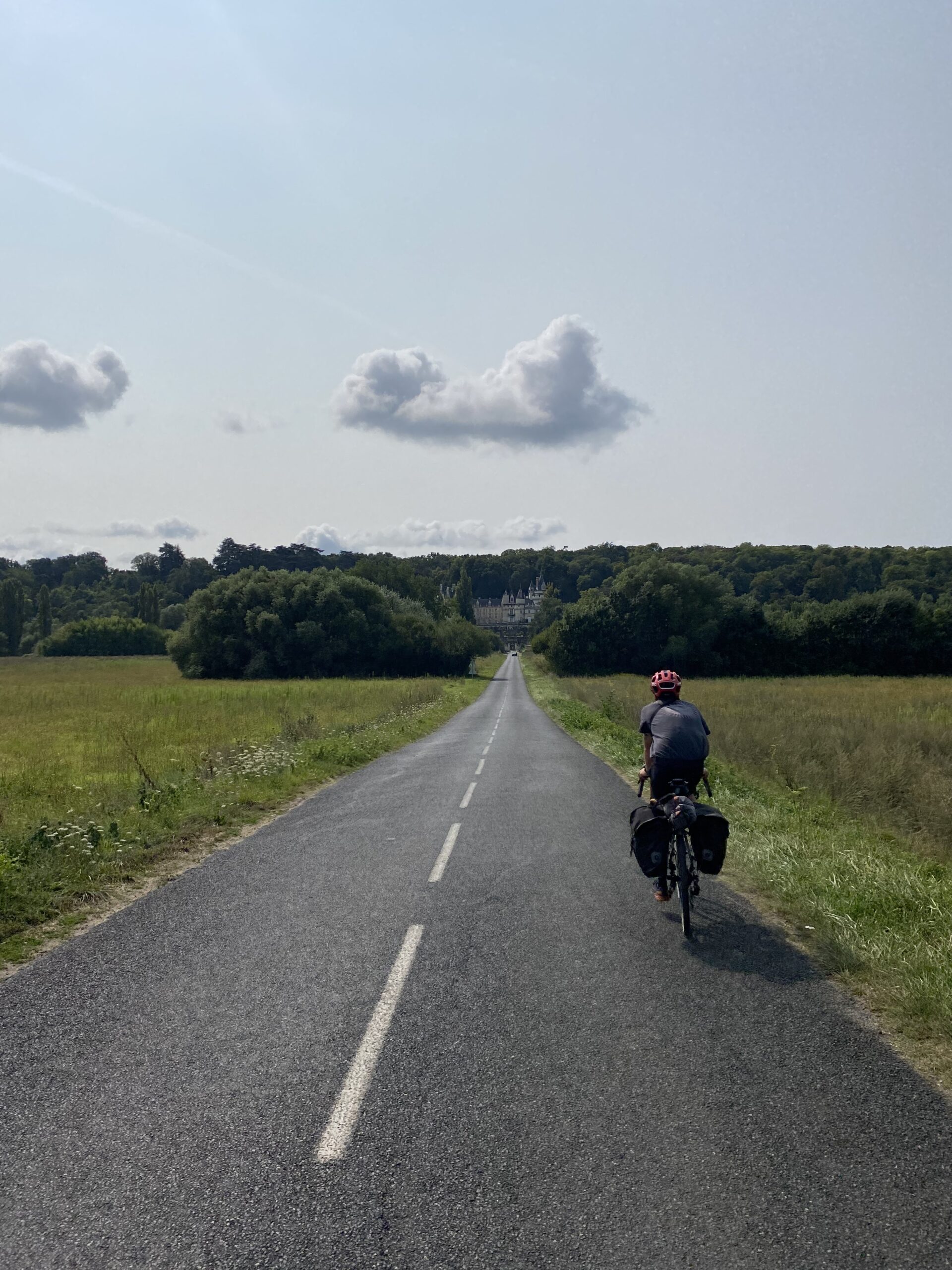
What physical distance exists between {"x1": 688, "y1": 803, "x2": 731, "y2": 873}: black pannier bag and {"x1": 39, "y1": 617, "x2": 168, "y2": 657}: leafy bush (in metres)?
115

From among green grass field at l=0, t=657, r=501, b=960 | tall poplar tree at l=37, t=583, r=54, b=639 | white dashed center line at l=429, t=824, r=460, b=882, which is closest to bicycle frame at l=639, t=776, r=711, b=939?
white dashed center line at l=429, t=824, r=460, b=882

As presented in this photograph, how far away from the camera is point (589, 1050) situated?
4.54 meters

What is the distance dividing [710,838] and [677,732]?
0.97 meters

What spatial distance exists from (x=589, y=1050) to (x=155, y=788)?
33.4 feet

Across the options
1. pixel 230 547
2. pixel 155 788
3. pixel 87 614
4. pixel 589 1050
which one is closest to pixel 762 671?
pixel 155 788

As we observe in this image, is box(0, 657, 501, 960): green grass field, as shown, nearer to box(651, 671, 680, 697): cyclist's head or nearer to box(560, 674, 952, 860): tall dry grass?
box(651, 671, 680, 697): cyclist's head

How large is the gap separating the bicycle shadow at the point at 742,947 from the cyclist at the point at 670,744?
1.60 ft

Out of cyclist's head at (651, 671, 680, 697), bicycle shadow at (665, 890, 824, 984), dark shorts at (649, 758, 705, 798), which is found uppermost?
cyclist's head at (651, 671, 680, 697)

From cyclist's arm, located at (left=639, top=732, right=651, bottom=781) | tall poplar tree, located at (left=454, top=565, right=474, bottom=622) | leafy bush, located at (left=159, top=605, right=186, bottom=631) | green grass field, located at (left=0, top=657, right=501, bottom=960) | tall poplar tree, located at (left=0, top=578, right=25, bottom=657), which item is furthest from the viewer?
tall poplar tree, located at (left=454, top=565, right=474, bottom=622)

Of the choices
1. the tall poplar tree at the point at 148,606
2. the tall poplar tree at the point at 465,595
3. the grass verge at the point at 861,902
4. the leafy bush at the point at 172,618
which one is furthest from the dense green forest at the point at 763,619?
the grass verge at the point at 861,902

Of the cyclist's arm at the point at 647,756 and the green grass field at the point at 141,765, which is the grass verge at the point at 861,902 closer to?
the cyclist's arm at the point at 647,756

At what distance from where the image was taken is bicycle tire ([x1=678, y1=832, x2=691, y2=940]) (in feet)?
21.5

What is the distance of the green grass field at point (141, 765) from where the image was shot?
27.6 ft

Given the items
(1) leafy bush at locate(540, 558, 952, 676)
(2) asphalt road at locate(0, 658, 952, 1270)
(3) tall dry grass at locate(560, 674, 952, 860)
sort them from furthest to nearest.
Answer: (1) leafy bush at locate(540, 558, 952, 676) → (3) tall dry grass at locate(560, 674, 952, 860) → (2) asphalt road at locate(0, 658, 952, 1270)
